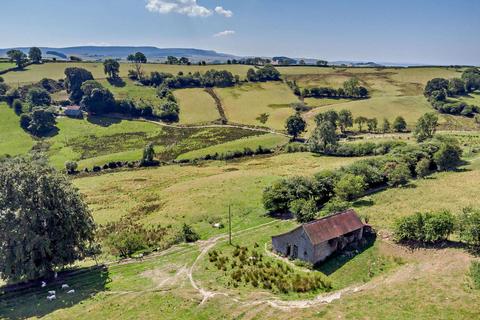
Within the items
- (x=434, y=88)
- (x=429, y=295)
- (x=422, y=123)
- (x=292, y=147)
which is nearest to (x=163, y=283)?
(x=429, y=295)

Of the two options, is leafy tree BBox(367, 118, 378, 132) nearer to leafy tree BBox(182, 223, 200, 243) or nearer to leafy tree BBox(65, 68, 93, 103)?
leafy tree BBox(182, 223, 200, 243)

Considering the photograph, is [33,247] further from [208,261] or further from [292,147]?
[292,147]

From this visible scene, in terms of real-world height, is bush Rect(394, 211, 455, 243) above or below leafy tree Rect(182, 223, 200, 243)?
above

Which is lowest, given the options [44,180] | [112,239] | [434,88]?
[112,239]

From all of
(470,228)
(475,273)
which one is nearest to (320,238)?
(475,273)

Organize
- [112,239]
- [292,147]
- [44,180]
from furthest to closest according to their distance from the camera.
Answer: [292,147]
[112,239]
[44,180]

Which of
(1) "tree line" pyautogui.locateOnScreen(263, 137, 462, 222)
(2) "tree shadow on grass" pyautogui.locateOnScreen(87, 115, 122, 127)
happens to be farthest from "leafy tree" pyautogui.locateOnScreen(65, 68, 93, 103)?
(1) "tree line" pyautogui.locateOnScreen(263, 137, 462, 222)
